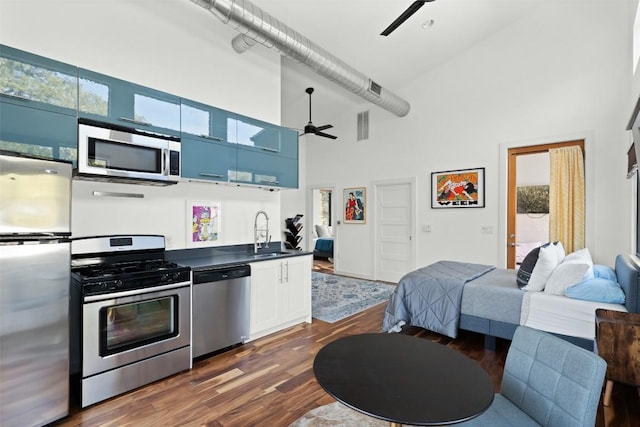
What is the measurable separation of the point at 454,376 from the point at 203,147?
9.38 feet

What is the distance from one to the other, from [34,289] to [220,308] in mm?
1391

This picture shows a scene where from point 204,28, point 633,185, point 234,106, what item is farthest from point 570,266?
point 204,28

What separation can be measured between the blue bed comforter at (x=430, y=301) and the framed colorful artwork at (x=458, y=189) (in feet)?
5.68

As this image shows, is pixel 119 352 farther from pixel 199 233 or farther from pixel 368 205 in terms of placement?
pixel 368 205

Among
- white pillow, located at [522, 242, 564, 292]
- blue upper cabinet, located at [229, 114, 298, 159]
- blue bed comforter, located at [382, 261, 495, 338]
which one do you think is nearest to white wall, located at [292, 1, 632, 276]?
white pillow, located at [522, 242, 564, 292]

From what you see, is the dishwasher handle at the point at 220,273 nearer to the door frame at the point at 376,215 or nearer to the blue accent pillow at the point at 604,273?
the blue accent pillow at the point at 604,273

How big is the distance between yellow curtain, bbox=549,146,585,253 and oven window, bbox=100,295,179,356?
4792 millimetres

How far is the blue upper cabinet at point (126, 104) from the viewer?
243 centimetres

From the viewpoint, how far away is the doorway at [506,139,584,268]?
4.52 m

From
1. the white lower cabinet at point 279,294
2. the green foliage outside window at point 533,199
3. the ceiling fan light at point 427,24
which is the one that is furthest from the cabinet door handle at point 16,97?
the green foliage outside window at point 533,199

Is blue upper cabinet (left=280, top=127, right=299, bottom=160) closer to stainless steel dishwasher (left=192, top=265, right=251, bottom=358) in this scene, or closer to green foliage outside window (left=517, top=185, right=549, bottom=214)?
stainless steel dishwasher (left=192, top=265, right=251, bottom=358)

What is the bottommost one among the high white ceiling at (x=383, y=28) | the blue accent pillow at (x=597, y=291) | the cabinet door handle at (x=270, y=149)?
the blue accent pillow at (x=597, y=291)

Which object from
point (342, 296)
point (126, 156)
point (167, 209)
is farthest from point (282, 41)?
point (342, 296)

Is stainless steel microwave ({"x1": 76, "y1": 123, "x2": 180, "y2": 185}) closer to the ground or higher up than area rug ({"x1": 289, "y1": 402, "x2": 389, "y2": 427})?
higher up
